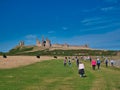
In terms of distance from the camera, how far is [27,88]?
25094mm

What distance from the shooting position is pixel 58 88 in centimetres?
2519

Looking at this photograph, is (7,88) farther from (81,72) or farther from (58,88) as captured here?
(81,72)

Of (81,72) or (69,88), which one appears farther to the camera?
(81,72)

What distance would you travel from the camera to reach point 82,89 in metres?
24.6

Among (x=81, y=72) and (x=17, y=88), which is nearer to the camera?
(x=17, y=88)

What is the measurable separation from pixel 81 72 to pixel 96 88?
11370 millimetres

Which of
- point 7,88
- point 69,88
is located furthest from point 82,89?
point 7,88

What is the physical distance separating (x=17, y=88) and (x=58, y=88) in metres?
3.16

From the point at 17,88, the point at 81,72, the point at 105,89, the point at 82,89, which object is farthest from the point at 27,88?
the point at 81,72

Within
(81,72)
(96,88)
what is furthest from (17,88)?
(81,72)

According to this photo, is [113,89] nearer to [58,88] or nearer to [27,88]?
[58,88]

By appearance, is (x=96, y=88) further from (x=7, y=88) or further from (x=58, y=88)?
(x=7, y=88)

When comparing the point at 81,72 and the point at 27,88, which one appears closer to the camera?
the point at 27,88

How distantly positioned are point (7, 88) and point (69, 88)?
4.78 metres
